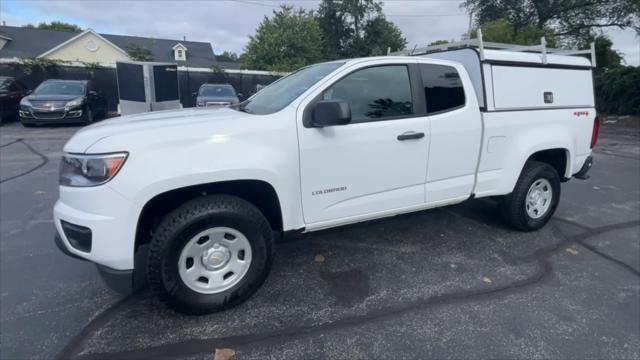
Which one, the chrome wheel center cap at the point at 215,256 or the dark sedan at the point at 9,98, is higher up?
the dark sedan at the point at 9,98

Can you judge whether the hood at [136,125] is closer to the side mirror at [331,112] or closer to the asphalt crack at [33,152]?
the side mirror at [331,112]

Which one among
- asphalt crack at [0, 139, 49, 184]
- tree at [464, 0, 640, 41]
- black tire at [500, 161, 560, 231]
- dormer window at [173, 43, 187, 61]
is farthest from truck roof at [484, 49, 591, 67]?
dormer window at [173, 43, 187, 61]

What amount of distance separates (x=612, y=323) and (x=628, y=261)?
139 cm

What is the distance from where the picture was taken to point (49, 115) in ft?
40.7

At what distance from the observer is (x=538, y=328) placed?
2811mm

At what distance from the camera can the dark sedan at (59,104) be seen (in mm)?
12281

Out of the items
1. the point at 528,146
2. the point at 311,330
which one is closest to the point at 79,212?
the point at 311,330

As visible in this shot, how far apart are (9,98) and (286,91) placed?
48.5 feet

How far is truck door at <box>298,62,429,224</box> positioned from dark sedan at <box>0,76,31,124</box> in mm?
14813

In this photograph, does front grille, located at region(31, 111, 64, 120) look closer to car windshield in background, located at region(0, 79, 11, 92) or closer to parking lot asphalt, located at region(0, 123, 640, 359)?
car windshield in background, located at region(0, 79, 11, 92)

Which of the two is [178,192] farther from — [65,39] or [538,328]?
[65,39]

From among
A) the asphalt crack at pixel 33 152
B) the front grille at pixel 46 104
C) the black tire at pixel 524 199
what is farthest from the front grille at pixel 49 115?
the black tire at pixel 524 199

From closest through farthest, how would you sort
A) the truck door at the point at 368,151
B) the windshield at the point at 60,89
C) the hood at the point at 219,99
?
the truck door at the point at 368,151 < the windshield at the point at 60,89 < the hood at the point at 219,99

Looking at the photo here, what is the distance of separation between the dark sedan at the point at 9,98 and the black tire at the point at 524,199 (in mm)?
15724
